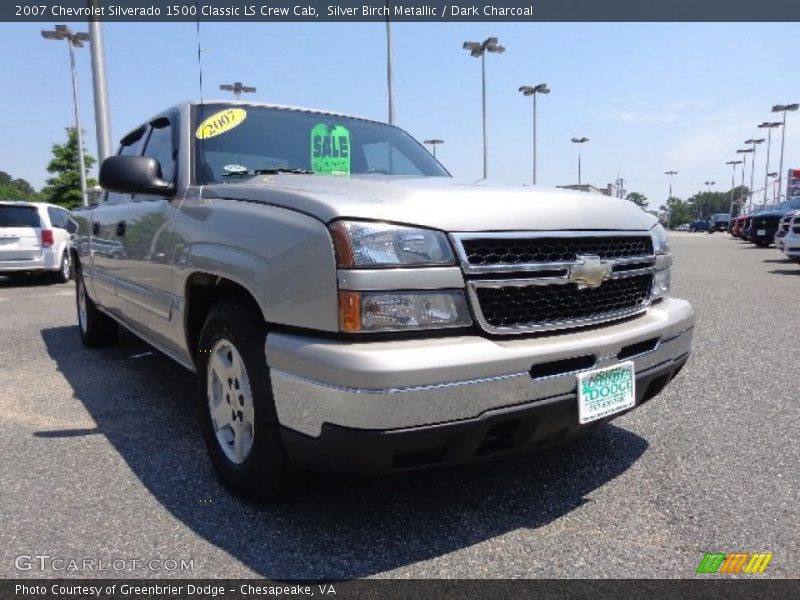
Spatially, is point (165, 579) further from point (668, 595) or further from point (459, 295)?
point (668, 595)

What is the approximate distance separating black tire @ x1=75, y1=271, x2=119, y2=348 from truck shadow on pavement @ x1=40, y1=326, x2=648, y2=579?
227 cm

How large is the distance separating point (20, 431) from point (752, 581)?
11.8 ft

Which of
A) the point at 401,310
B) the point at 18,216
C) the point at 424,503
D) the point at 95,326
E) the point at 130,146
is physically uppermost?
the point at 130,146

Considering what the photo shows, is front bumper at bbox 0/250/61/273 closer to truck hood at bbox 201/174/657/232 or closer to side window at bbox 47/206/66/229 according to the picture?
side window at bbox 47/206/66/229

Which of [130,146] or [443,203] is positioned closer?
[443,203]

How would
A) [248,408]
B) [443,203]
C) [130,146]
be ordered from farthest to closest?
[130,146] → [248,408] → [443,203]

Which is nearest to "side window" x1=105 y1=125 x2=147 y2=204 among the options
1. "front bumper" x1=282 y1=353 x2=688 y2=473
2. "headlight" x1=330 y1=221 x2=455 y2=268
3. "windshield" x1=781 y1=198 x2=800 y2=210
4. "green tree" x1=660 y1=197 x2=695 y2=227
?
"headlight" x1=330 y1=221 x2=455 y2=268

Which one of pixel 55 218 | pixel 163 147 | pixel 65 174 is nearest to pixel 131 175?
pixel 163 147

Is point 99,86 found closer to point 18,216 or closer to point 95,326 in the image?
point 18,216

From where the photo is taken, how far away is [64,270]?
1207 centimetres

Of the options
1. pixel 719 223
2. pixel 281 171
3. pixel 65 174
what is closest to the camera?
pixel 281 171

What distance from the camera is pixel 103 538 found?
2.27 meters

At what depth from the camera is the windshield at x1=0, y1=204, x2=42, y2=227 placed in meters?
11.2

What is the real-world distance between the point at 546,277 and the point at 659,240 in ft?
3.41
